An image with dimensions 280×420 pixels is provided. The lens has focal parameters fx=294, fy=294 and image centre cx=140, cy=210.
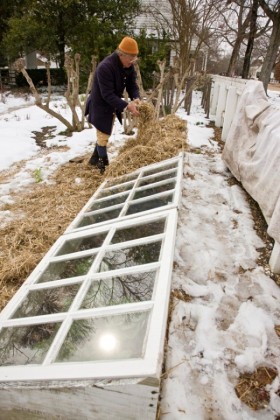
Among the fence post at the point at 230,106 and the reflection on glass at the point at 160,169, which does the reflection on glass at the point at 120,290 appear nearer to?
the reflection on glass at the point at 160,169

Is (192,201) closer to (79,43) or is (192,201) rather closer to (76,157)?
(76,157)

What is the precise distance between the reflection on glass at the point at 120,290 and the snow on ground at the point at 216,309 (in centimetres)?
52

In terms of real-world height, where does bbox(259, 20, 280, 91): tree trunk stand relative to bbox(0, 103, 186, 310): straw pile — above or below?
above

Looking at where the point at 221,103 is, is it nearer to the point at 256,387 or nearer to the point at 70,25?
the point at 256,387

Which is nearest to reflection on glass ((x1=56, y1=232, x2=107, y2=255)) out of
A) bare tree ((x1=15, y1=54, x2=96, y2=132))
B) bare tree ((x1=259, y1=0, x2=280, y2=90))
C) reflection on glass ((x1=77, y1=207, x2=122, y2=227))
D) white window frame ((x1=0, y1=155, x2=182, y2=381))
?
white window frame ((x1=0, y1=155, x2=182, y2=381))

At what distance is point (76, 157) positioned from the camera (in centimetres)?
507


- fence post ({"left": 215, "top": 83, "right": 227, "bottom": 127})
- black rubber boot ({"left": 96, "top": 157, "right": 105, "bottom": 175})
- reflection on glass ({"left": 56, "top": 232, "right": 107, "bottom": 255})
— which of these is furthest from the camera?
fence post ({"left": 215, "top": 83, "right": 227, "bottom": 127})

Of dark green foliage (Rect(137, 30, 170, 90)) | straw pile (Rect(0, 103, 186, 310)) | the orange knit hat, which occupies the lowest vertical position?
straw pile (Rect(0, 103, 186, 310))

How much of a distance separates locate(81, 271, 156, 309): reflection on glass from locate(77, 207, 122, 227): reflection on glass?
938mm

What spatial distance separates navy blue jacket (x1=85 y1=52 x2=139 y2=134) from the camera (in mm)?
3430

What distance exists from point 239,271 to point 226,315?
52cm

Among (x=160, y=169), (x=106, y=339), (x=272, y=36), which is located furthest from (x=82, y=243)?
(x=272, y=36)

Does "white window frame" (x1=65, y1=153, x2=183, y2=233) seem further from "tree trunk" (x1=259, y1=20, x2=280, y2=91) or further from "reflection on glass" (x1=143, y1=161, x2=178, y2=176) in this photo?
"tree trunk" (x1=259, y1=20, x2=280, y2=91)

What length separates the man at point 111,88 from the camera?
3.38 meters
